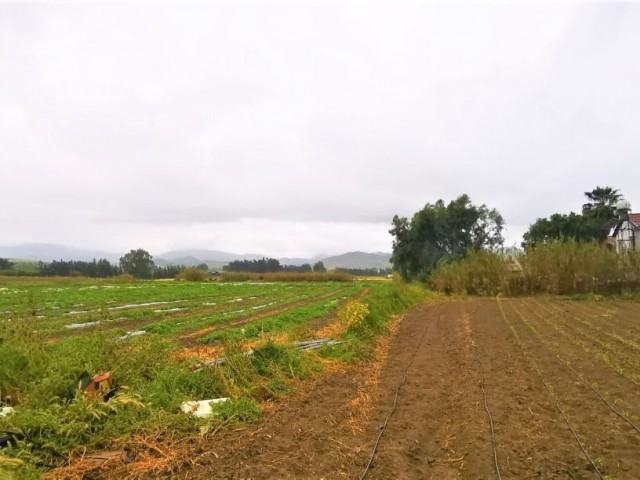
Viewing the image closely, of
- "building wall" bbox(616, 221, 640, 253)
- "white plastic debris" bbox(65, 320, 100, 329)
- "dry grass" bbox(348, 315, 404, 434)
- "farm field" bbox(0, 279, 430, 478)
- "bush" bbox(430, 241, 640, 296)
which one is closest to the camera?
"farm field" bbox(0, 279, 430, 478)

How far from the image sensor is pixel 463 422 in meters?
4.98

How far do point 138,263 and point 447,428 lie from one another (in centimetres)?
8925

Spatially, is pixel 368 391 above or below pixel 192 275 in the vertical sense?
below

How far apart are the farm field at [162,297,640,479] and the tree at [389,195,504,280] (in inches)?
1212

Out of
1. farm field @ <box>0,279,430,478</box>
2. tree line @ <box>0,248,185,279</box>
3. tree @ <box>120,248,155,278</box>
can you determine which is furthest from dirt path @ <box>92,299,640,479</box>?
tree @ <box>120,248,155,278</box>

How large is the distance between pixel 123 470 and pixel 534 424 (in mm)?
4155

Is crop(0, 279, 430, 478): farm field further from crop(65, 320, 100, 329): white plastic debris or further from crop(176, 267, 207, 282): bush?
crop(176, 267, 207, 282): bush

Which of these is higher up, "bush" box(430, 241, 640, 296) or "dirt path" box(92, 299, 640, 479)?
"bush" box(430, 241, 640, 296)

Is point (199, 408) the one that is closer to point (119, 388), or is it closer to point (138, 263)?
point (119, 388)

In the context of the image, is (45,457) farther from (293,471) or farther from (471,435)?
(471,435)

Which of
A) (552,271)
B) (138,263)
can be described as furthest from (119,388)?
(138,263)

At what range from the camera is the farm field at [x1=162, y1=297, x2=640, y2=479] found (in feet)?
12.7

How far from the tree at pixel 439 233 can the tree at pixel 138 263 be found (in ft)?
191

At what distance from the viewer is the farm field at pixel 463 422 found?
12.7 ft
